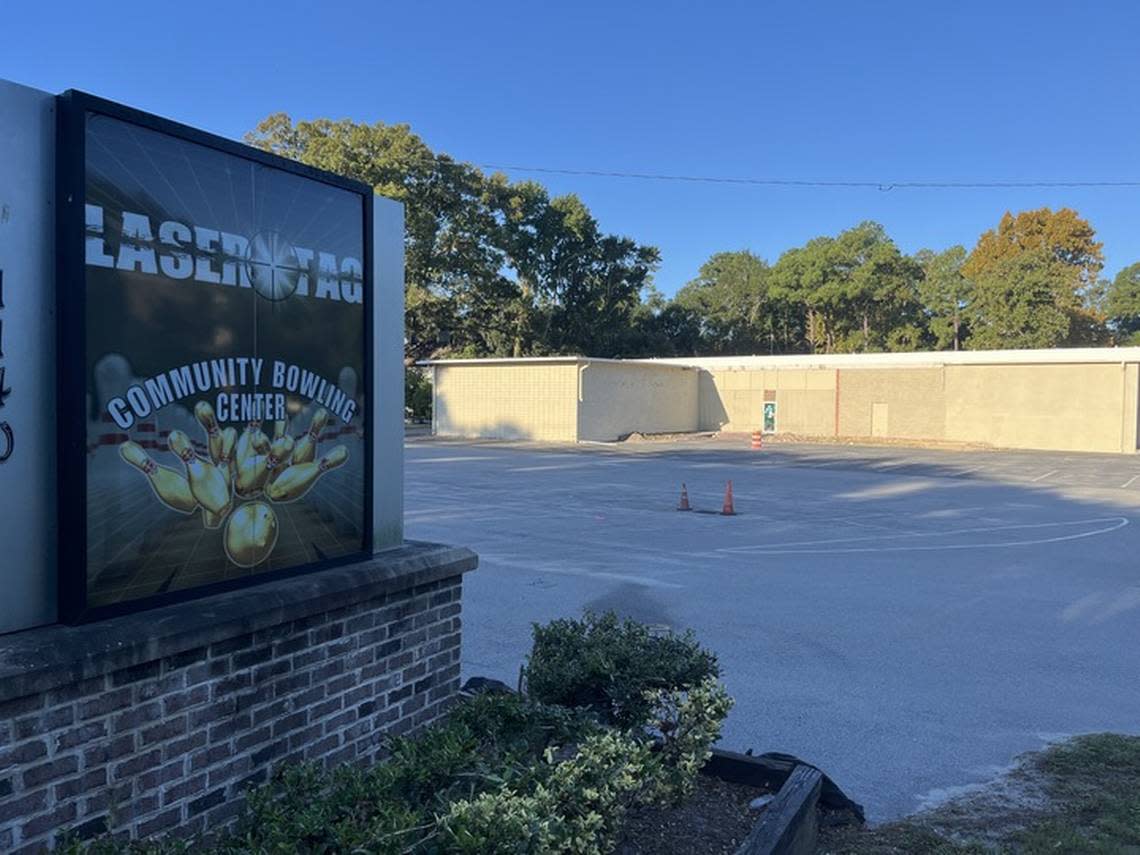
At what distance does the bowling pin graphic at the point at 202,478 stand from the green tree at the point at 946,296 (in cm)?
6354

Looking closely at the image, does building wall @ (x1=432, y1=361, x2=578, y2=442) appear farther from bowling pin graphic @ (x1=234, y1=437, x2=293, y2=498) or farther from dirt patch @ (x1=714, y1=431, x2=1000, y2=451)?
bowling pin graphic @ (x1=234, y1=437, x2=293, y2=498)

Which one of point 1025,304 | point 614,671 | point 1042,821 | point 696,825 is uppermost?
point 1025,304

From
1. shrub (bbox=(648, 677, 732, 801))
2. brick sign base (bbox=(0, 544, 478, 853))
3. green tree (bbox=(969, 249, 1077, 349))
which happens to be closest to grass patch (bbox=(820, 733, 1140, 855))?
shrub (bbox=(648, 677, 732, 801))

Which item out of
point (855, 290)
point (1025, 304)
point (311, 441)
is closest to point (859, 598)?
point (311, 441)

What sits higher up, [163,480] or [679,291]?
[679,291]

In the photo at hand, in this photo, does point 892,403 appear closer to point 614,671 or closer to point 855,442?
point 855,442

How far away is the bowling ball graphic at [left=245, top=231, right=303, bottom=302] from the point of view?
3447mm

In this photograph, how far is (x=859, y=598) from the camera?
29.2 feet

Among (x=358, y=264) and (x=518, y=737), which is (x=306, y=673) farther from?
(x=358, y=264)

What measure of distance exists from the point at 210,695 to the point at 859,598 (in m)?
7.17

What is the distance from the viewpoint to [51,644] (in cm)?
266

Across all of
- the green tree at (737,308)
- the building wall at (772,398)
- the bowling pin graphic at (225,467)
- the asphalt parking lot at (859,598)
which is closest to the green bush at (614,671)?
the asphalt parking lot at (859,598)

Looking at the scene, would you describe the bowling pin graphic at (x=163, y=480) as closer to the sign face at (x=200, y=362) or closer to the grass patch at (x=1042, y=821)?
the sign face at (x=200, y=362)

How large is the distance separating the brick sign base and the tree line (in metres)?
36.3
